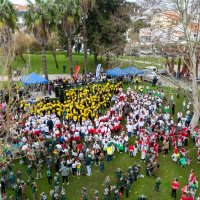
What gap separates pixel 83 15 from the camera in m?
35.0

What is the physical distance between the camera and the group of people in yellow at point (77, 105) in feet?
74.8

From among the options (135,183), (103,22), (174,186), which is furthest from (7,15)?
(174,186)

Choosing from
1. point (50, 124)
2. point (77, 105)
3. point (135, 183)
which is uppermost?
point (77, 105)

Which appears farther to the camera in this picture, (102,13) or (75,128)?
(102,13)

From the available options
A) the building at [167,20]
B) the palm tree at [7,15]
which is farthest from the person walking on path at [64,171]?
the palm tree at [7,15]

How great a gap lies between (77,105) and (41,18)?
1048 centimetres

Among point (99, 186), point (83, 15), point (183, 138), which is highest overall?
point (83, 15)

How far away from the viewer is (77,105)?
2358 cm

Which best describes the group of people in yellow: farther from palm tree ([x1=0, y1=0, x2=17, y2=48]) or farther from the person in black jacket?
palm tree ([x1=0, y1=0, x2=17, y2=48])

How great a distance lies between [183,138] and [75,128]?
6733 millimetres

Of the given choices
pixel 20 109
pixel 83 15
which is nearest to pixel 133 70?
pixel 83 15

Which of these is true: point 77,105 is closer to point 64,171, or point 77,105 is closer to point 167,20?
point 64,171

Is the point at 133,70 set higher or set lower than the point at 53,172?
higher

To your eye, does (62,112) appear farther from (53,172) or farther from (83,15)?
(83,15)
